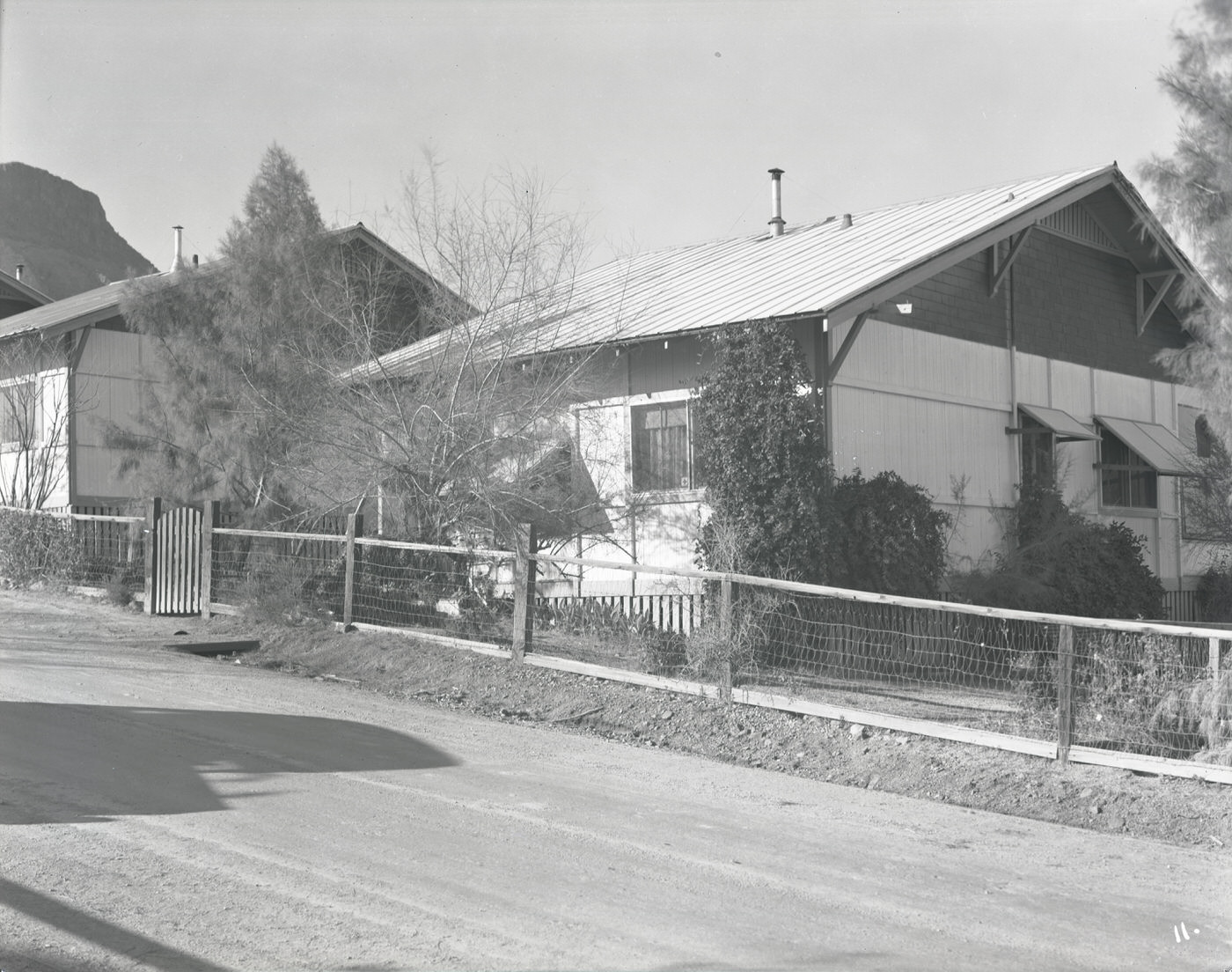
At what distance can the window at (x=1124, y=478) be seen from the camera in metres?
21.4

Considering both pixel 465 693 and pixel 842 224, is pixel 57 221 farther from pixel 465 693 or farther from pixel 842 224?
pixel 465 693

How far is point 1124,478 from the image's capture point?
21891 millimetres

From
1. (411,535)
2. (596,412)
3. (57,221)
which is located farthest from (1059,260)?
(57,221)

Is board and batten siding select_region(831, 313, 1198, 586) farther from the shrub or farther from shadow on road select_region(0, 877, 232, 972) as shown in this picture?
shadow on road select_region(0, 877, 232, 972)

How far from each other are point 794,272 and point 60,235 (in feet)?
251

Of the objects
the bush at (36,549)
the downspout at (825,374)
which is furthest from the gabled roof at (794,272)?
the bush at (36,549)

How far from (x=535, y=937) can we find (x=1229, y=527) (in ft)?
62.5

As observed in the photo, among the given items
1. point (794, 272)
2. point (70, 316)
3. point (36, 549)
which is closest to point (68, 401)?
point (70, 316)

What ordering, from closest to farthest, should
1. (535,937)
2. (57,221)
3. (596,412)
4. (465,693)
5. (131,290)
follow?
(535,937), (465,693), (596,412), (131,290), (57,221)

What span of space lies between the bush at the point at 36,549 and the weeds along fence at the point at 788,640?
1254 mm

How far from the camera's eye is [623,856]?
6.54 metres

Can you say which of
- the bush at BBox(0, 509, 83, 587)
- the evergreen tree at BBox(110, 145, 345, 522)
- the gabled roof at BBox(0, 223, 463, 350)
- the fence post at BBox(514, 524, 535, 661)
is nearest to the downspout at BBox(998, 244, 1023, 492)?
the gabled roof at BBox(0, 223, 463, 350)

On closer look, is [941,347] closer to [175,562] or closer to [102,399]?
[175,562]

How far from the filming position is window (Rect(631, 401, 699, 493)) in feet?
56.5
